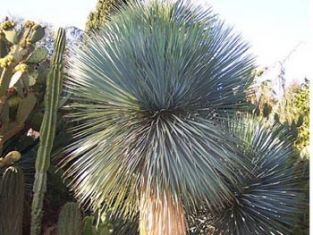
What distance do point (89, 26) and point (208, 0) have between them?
9.96ft

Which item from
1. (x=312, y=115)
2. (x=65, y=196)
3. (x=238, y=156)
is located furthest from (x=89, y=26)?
(x=312, y=115)

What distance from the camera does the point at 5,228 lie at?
5.38 m

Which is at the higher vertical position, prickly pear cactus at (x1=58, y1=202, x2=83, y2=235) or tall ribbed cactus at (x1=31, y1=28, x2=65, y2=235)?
tall ribbed cactus at (x1=31, y1=28, x2=65, y2=235)

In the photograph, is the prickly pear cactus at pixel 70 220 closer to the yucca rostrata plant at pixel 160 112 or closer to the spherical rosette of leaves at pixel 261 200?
the yucca rostrata plant at pixel 160 112

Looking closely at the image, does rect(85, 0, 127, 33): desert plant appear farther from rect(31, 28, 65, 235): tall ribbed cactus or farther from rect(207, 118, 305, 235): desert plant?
rect(207, 118, 305, 235): desert plant

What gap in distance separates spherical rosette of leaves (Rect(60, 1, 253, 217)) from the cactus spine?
1.01 meters

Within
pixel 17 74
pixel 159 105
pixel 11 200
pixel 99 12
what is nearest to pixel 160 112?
pixel 159 105

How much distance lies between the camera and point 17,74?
5477 millimetres

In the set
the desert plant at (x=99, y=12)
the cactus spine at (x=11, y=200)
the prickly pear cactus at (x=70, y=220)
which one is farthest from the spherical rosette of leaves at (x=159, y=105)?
the desert plant at (x=99, y=12)

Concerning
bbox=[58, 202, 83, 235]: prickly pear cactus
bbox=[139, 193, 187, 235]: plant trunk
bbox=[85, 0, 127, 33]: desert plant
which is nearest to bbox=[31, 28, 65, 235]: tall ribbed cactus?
bbox=[58, 202, 83, 235]: prickly pear cactus

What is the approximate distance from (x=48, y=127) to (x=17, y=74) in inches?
26.7

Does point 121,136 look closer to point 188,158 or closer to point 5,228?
point 188,158

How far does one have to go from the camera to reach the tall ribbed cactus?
18.4 feet

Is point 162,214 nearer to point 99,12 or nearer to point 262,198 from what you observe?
point 262,198
